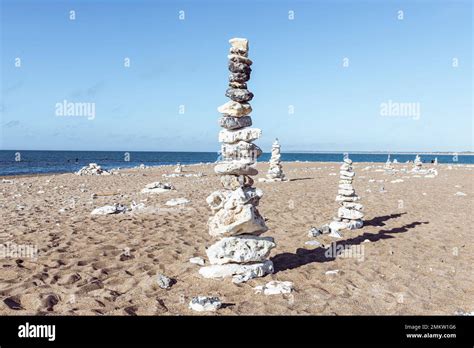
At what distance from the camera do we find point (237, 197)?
26.0 ft

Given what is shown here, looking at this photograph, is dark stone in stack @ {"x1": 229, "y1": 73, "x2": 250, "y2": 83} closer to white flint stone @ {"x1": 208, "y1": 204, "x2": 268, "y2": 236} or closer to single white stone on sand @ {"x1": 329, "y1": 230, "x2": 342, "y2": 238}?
white flint stone @ {"x1": 208, "y1": 204, "x2": 268, "y2": 236}

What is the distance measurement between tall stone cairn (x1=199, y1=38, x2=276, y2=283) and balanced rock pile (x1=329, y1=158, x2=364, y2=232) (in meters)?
5.57

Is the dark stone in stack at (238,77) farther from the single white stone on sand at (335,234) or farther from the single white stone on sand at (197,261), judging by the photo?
the single white stone on sand at (335,234)

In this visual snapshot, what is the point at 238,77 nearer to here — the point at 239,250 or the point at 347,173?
the point at 239,250

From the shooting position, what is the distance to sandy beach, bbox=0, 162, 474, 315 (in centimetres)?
663

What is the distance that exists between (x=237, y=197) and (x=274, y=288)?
2.03 metres

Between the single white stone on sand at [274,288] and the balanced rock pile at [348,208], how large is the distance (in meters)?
5.92

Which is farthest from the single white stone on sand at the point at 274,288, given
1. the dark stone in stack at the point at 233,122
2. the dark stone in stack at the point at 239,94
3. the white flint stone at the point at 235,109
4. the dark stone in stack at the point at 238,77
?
the dark stone in stack at the point at 238,77

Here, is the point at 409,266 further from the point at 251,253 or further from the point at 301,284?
the point at 251,253

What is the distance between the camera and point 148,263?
348 inches

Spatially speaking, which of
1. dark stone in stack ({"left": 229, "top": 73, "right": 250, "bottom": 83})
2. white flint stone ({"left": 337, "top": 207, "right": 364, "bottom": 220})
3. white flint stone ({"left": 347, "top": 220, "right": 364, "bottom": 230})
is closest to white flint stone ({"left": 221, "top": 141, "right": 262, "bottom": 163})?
dark stone in stack ({"left": 229, "top": 73, "right": 250, "bottom": 83})

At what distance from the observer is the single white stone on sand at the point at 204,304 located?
6283mm
